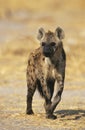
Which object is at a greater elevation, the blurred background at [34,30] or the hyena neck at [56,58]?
the hyena neck at [56,58]

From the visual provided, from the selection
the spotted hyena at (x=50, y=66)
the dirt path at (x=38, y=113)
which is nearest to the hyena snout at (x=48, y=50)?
the spotted hyena at (x=50, y=66)

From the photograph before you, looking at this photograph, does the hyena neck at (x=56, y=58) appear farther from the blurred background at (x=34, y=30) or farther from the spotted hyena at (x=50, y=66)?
the blurred background at (x=34, y=30)

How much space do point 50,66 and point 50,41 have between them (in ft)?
1.45

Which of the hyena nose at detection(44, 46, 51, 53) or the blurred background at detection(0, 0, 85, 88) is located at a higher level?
the hyena nose at detection(44, 46, 51, 53)

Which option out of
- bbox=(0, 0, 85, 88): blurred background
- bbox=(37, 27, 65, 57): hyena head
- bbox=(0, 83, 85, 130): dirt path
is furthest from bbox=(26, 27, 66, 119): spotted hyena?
bbox=(0, 0, 85, 88): blurred background

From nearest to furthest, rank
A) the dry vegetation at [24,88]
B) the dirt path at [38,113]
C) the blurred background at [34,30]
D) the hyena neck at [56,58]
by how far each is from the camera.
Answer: the dirt path at [38,113] → the dry vegetation at [24,88] → the hyena neck at [56,58] → the blurred background at [34,30]

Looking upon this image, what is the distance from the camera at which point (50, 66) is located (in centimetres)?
1173

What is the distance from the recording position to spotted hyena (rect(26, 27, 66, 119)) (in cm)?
1152

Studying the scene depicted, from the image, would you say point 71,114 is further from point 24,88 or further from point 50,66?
point 24,88

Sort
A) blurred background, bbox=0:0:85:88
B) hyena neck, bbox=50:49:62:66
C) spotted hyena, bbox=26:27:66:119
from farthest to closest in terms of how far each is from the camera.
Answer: blurred background, bbox=0:0:85:88 < hyena neck, bbox=50:49:62:66 < spotted hyena, bbox=26:27:66:119

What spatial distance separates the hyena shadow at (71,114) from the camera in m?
11.8

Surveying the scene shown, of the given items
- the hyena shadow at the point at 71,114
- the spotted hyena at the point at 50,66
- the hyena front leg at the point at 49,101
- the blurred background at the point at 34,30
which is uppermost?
the spotted hyena at the point at 50,66

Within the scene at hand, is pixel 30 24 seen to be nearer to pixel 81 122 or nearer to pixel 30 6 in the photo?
pixel 30 6

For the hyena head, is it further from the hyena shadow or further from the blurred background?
the blurred background
